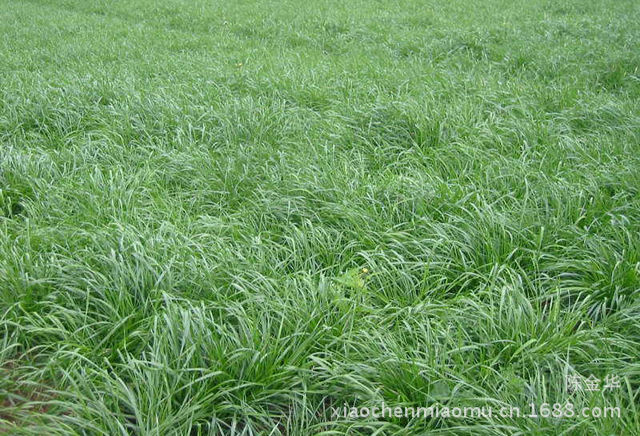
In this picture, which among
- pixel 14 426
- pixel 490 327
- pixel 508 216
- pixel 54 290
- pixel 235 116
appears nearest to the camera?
pixel 14 426

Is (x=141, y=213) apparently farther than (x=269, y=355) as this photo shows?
Yes

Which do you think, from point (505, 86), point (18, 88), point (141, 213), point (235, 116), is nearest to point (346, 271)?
point (141, 213)

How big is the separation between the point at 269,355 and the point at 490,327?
3.17 feet

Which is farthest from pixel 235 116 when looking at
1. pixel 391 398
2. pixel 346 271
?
pixel 391 398

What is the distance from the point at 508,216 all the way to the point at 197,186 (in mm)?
2128

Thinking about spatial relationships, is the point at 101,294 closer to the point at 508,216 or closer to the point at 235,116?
the point at 508,216

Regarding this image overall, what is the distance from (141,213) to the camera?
3.47 metres

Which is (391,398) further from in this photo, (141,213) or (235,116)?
(235,116)

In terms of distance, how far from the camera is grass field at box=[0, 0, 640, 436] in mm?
2162

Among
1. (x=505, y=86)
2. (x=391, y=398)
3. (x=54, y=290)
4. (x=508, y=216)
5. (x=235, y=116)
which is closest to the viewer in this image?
(x=391, y=398)

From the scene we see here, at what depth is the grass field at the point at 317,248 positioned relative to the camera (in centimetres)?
216

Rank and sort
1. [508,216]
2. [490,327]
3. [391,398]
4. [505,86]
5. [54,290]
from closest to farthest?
[391,398] → [490,327] → [54,290] → [508,216] → [505,86]

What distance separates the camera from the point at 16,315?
2.56m

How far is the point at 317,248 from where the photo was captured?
313cm
